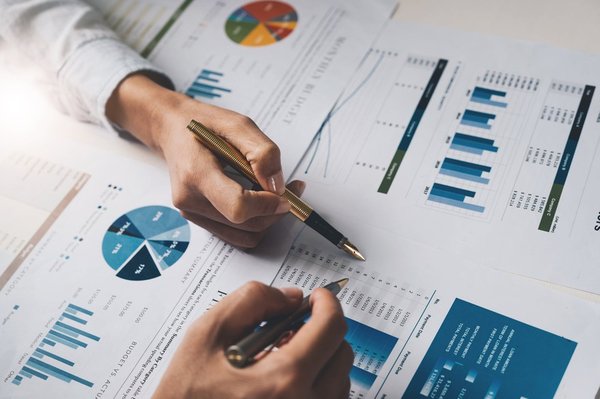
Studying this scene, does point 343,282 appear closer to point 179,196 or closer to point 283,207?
point 283,207

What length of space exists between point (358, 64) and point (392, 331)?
404 millimetres

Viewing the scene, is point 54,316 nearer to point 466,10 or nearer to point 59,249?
point 59,249

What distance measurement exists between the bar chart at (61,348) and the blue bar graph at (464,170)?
44cm

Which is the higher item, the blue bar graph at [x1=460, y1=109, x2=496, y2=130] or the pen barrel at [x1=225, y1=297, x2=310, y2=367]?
the blue bar graph at [x1=460, y1=109, x2=496, y2=130]

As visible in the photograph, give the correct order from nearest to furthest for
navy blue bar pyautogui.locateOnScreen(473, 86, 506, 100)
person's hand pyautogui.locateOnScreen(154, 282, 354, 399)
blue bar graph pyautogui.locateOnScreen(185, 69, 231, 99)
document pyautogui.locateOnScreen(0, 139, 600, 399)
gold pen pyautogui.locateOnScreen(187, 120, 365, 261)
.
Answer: person's hand pyautogui.locateOnScreen(154, 282, 354, 399)
document pyautogui.locateOnScreen(0, 139, 600, 399)
gold pen pyautogui.locateOnScreen(187, 120, 365, 261)
navy blue bar pyautogui.locateOnScreen(473, 86, 506, 100)
blue bar graph pyautogui.locateOnScreen(185, 69, 231, 99)

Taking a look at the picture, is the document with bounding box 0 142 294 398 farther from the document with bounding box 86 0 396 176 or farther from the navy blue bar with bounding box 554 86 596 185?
the navy blue bar with bounding box 554 86 596 185

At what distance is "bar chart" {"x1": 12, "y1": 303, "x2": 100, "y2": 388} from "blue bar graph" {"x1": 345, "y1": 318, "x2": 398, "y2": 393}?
0.91 ft

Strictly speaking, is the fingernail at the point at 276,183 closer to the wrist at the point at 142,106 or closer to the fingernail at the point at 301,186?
the fingernail at the point at 301,186

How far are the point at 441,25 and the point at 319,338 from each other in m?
0.56

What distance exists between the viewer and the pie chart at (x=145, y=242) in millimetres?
750

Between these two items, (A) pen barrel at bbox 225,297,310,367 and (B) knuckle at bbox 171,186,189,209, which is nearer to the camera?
(A) pen barrel at bbox 225,297,310,367

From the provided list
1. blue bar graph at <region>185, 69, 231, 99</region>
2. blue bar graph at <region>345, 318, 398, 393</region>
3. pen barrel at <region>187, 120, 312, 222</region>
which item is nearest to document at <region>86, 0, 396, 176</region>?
blue bar graph at <region>185, 69, 231, 99</region>

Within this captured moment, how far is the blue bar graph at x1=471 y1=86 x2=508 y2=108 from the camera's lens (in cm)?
80

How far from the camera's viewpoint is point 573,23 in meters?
0.85
